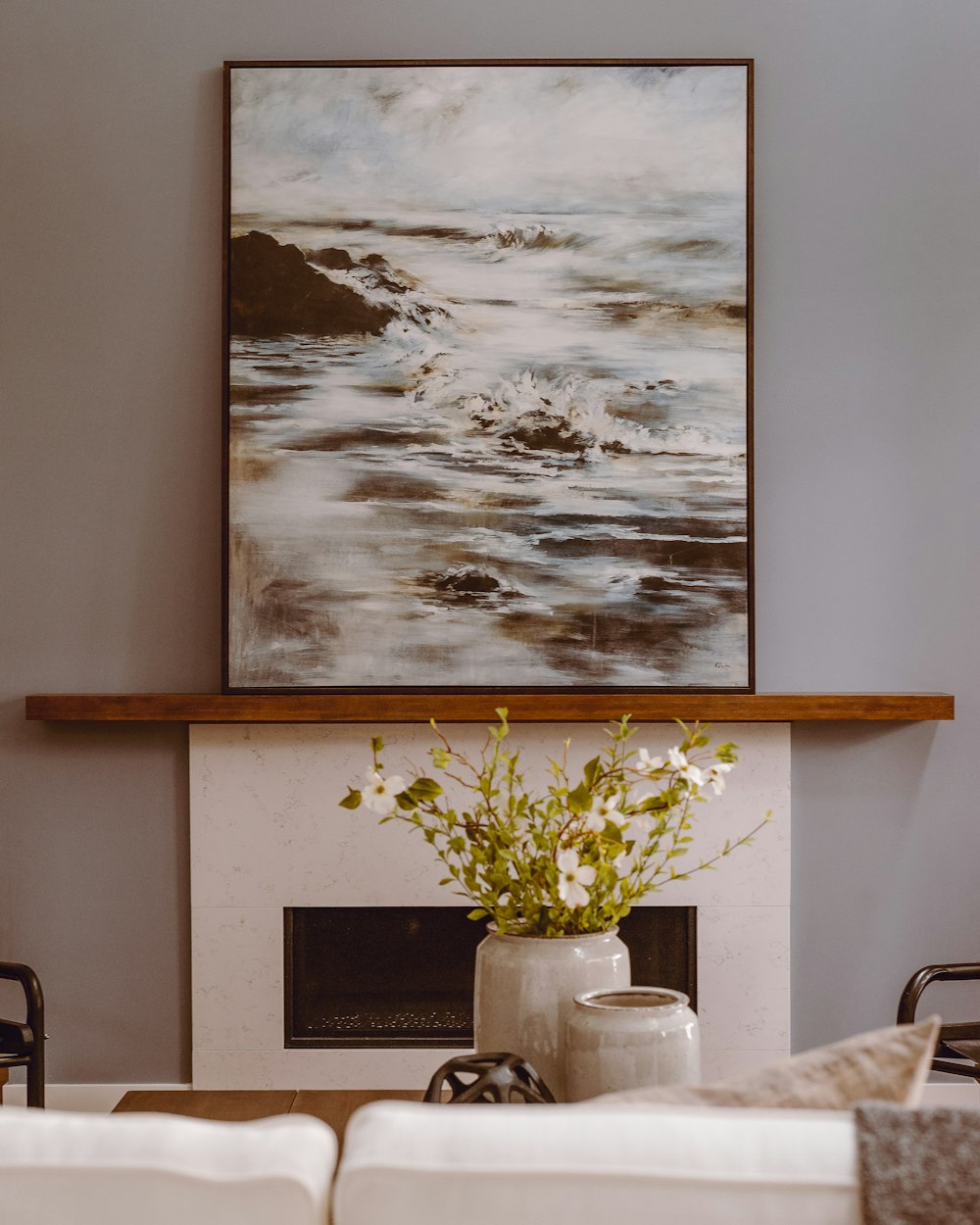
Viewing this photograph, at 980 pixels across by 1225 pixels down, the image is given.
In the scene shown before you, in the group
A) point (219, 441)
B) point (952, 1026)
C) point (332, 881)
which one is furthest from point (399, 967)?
point (219, 441)

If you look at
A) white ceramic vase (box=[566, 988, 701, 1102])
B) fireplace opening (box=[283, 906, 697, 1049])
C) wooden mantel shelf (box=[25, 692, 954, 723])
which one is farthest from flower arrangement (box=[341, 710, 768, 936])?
fireplace opening (box=[283, 906, 697, 1049])

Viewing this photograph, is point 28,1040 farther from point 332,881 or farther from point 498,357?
point 498,357

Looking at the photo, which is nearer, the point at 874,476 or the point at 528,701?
the point at 528,701

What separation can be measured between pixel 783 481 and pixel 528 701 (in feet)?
3.07

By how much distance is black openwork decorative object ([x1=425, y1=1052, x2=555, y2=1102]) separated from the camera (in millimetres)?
1288

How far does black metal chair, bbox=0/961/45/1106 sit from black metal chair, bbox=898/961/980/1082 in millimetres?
1866

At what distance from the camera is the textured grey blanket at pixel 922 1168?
0.80m

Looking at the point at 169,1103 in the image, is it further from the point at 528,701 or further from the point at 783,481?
the point at 783,481

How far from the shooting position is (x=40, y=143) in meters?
3.03

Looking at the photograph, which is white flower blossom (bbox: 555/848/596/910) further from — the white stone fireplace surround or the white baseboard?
the white baseboard

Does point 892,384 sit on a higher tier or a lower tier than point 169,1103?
Answer: higher

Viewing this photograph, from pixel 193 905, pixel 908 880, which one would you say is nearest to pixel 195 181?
pixel 193 905

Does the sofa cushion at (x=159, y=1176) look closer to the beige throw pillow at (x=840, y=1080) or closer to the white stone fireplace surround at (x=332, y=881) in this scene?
the beige throw pillow at (x=840, y=1080)

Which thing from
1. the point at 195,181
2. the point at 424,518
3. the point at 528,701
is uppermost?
the point at 195,181
